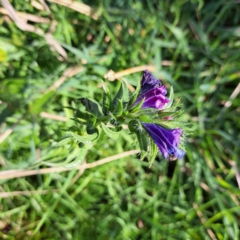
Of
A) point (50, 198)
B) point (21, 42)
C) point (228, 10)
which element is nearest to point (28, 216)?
point (50, 198)

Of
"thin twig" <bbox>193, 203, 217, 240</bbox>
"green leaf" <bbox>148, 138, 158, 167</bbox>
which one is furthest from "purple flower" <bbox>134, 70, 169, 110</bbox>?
"thin twig" <bbox>193, 203, 217, 240</bbox>

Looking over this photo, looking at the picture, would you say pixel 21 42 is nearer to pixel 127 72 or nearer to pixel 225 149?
pixel 127 72

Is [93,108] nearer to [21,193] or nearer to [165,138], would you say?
[165,138]

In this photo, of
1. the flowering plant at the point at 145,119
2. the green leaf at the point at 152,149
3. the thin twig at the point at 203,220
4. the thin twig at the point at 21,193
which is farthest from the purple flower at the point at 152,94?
the thin twig at the point at 203,220

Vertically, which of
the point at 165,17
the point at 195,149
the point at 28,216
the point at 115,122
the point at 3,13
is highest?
the point at 165,17

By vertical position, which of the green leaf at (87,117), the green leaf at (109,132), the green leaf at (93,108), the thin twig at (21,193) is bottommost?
the thin twig at (21,193)

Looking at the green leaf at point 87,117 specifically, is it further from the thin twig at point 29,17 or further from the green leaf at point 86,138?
the thin twig at point 29,17

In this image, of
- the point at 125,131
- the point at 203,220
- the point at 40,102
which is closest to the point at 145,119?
the point at 40,102
